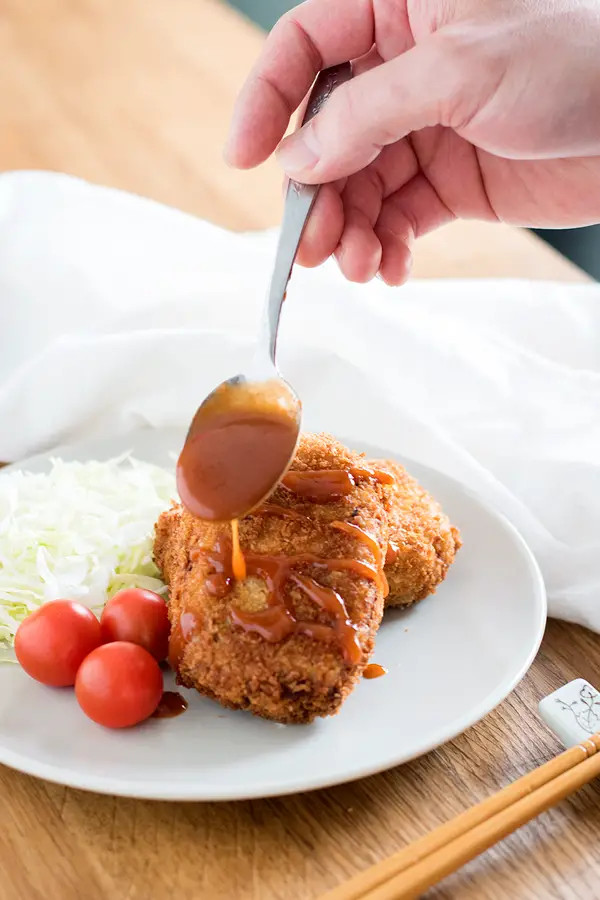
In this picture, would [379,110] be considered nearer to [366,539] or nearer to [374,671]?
[366,539]

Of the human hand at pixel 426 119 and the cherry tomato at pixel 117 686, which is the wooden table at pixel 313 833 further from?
the human hand at pixel 426 119

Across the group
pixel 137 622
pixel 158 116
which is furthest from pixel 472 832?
pixel 158 116

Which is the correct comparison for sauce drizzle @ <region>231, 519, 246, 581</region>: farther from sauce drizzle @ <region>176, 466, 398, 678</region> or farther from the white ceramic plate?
the white ceramic plate

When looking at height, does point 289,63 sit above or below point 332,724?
above

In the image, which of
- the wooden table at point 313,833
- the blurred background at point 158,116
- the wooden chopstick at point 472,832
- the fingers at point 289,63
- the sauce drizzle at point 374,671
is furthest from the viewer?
the blurred background at point 158,116

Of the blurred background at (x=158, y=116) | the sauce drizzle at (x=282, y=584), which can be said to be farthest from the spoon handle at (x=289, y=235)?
the blurred background at (x=158, y=116)

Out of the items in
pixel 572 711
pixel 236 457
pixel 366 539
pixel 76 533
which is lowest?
pixel 76 533
